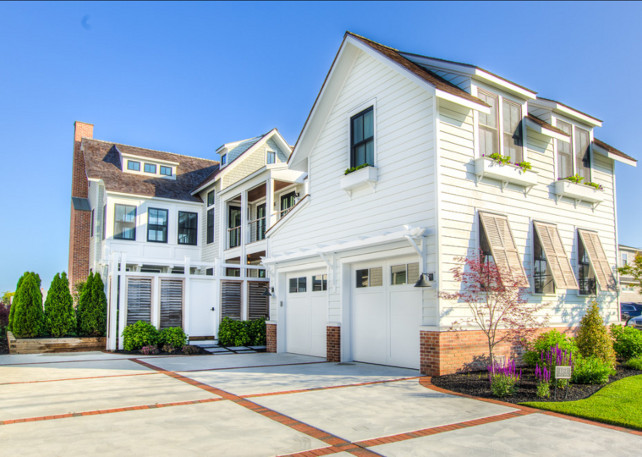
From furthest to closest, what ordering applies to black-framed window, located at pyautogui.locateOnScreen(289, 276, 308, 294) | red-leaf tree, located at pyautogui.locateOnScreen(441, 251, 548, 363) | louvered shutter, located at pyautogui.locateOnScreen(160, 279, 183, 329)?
louvered shutter, located at pyautogui.locateOnScreen(160, 279, 183, 329) → black-framed window, located at pyautogui.locateOnScreen(289, 276, 308, 294) → red-leaf tree, located at pyautogui.locateOnScreen(441, 251, 548, 363)

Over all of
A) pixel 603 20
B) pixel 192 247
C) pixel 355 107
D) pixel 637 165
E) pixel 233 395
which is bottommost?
pixel 233 395

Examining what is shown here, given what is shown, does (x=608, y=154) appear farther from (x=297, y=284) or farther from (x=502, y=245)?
(x=297, y=284)

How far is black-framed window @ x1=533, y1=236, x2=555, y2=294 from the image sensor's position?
11859 millimetres

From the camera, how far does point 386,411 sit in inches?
277

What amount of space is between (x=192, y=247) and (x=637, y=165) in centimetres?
1901

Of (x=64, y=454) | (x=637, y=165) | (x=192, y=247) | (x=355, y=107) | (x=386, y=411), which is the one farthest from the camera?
(x=192, y=247)

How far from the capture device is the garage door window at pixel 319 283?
45.7ft

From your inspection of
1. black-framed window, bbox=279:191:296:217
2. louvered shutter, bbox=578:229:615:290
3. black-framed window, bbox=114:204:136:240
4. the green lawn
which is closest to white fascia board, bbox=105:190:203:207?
black-framed window, bbox=114:204:136:240

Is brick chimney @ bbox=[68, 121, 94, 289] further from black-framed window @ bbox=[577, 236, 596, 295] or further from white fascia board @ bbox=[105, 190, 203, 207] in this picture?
black-framed window @ bbox=[577, 236, 596, 295]

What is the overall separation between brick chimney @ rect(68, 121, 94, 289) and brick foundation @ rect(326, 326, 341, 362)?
1769 cm

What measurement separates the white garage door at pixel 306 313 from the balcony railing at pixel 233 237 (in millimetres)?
8408

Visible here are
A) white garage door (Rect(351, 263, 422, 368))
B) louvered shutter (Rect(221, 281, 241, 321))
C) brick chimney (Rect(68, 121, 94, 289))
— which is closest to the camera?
white garage door (Rect(351, 263, 422, 368))

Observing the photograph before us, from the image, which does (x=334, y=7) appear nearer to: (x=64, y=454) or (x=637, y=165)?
(x=64, y=454)

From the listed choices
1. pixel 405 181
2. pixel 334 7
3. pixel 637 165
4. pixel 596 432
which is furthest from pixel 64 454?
pixel 637 165
